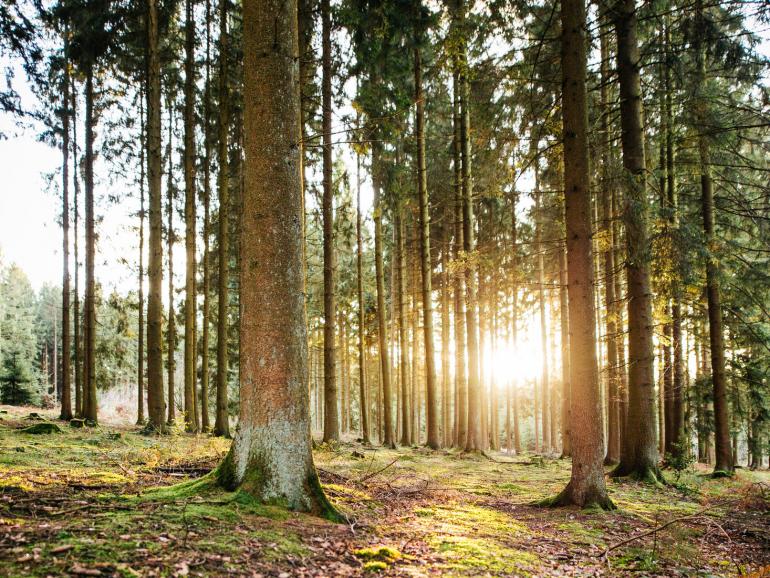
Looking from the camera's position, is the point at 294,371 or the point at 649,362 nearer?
the point at 294,371

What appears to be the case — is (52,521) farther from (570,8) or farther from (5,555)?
(570,8)

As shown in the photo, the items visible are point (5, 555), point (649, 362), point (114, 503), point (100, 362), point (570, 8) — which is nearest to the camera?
point (5, 555)

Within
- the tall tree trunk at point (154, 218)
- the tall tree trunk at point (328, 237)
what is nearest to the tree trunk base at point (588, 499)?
the tall tree trunk at point (328, 237)

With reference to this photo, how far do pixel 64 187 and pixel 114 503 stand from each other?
15350 mm

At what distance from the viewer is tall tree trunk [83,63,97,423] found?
14.1m

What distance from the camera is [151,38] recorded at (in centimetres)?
1233

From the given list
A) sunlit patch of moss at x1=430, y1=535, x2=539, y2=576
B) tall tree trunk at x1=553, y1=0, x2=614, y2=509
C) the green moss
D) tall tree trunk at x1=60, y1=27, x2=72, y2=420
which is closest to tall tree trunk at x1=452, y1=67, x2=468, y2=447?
tall tree trunk at x1=553, y1=0, x2=614, y2=509

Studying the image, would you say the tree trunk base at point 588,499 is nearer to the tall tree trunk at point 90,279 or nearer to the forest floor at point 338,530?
the forest floor at point 338,530

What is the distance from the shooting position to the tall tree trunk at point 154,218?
1212 cm

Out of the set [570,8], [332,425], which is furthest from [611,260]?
[332,425]

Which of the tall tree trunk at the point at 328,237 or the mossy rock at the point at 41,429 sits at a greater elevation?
the tall tree trunk at the point at 328,237

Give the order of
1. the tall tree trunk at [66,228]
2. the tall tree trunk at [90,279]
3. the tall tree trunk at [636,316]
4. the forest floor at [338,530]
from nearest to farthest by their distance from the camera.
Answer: the forest floor at [338,530] → the tall tree trunk at [636,316] → the tall tree trunk at [90,279] → the tall tree trunk at [66,228]

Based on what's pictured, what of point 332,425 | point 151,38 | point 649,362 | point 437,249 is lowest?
point 332,425

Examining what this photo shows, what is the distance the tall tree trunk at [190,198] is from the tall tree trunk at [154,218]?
1.50m
